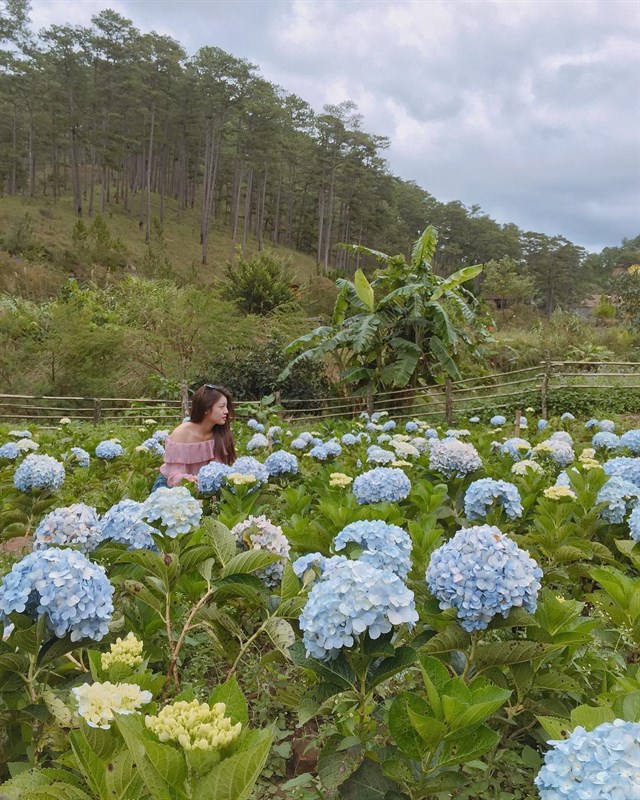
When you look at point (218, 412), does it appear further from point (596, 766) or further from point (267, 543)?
point (596, 766)

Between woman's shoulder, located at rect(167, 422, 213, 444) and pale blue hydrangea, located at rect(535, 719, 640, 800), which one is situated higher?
pale blue hydrangea, located at rect(535, 719, 640, 800)

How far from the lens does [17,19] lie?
112 feet

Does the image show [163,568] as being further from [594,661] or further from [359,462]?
[359,462]

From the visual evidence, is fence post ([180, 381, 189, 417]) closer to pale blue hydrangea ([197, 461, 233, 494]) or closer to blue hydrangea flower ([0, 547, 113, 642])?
pale blue hydrangea ([197, 461, 233, 494])

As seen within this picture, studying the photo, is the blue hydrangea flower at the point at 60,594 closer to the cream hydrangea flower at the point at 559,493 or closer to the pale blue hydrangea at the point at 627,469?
the cream hydrangea flower at the point at 559,493

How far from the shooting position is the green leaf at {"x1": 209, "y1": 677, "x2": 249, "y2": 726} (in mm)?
1117

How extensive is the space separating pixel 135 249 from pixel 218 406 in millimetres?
31251

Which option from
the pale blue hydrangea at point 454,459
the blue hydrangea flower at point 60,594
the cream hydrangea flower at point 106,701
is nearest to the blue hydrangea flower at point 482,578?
the cream hydrangea flower at point 106,701

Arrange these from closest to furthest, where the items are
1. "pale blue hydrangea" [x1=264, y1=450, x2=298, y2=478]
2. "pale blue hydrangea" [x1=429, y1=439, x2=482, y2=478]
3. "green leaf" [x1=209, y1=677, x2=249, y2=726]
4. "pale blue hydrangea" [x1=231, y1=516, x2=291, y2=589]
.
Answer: "green leaf" [x1=209, y1=677, x2=249, y2=726], "pale blue hydrangea" [x1=231, y1=516, x2=291, y2=589], "pale blue hydrangea" [x1=429, y1=439, x2=482, y2=478], "pale blue hydrangea" [x1=264, y1=450, x2=298, y2=478]

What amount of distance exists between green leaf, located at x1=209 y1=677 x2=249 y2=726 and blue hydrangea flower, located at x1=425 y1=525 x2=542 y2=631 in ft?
2.14

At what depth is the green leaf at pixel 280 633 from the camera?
66.2 inches

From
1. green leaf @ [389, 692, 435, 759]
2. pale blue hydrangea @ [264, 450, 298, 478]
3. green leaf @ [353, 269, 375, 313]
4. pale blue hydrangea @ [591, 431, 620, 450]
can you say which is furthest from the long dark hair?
green leaf @ [353, 269, 375, 313]

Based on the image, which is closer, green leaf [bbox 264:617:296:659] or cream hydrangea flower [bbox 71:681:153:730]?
cream hydrangea flower [bbox 71:681:153:730]

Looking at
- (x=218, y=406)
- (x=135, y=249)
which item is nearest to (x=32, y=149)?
(x=135, y=249)
